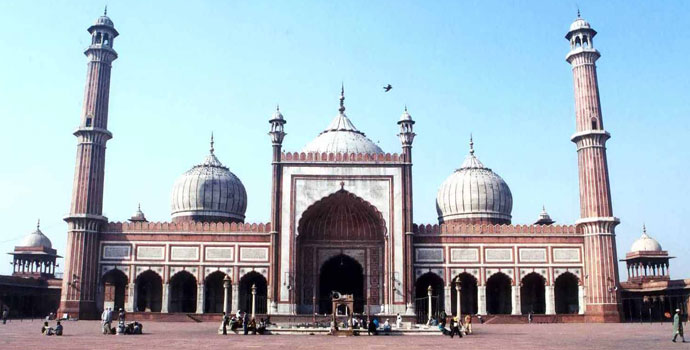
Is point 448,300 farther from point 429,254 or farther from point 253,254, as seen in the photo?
point 253,254

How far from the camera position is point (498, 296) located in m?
33.2

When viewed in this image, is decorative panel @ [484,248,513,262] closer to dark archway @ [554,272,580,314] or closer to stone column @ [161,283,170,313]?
dark archway @ [554,272,580,314]

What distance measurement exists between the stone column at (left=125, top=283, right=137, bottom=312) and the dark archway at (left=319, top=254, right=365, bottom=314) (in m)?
8.13

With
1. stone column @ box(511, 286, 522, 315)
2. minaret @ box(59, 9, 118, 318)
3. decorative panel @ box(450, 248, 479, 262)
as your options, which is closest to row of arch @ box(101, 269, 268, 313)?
minaret @ box(59, 9, 118, 318)

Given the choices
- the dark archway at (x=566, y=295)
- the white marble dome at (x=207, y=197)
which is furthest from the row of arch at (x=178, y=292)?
the dark archway at (x=566, y=295)

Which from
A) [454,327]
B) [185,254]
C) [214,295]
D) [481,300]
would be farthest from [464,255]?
[454,327]

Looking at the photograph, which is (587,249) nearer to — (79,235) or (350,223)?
(350,223)

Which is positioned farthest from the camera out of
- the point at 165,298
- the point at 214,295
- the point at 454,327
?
the point at 214,295

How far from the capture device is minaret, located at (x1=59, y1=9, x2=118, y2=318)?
1170 inches

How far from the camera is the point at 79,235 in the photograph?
30.3 m

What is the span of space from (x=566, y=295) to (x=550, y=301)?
8.16 feet

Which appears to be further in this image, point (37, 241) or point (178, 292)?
point (37, 241)

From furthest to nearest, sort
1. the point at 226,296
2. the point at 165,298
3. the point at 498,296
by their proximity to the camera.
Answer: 1. the point at 498,296
2. the point at 165,298
3. the point at 226,296

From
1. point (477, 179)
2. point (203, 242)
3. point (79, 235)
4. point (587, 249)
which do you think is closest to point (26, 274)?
point (79, 235)
